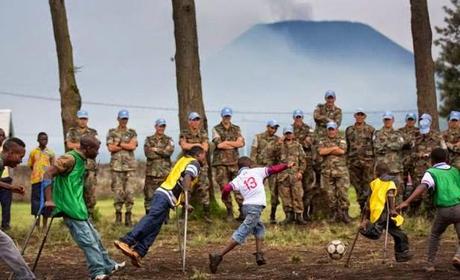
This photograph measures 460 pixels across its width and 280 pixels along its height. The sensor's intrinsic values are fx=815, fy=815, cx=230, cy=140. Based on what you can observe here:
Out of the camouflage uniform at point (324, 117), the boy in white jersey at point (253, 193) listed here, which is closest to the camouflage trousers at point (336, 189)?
the camouflage uniform at point (324, 117)

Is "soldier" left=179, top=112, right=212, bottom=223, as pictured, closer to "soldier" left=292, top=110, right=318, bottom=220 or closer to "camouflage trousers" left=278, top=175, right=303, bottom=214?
"camouflage trousers" left=278, top=175, right=303, bottom=214

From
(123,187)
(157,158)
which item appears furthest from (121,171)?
(157,158)

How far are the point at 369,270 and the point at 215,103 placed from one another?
5795cm

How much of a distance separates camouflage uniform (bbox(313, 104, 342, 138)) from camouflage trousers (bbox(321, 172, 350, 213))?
3.19ft

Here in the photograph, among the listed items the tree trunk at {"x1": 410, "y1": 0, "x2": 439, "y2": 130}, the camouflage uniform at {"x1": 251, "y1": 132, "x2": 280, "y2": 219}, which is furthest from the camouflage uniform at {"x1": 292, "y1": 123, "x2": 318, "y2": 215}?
the tree trunk at {"x1": 410, "y1": 0, "x2": 439, "y2": 130}

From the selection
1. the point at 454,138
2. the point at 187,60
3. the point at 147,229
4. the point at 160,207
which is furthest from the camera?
the point at 187,60

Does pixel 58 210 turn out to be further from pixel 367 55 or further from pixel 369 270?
pixel 367 55

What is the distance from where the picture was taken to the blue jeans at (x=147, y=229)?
11523mm

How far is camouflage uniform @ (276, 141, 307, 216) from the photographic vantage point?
1745 cm

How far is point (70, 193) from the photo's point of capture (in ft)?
34.0

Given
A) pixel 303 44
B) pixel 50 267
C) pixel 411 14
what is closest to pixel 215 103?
pixel 303 44

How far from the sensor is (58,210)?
10375mm

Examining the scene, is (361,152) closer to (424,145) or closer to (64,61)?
(424,145)

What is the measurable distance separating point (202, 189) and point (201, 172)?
1.25 ft
